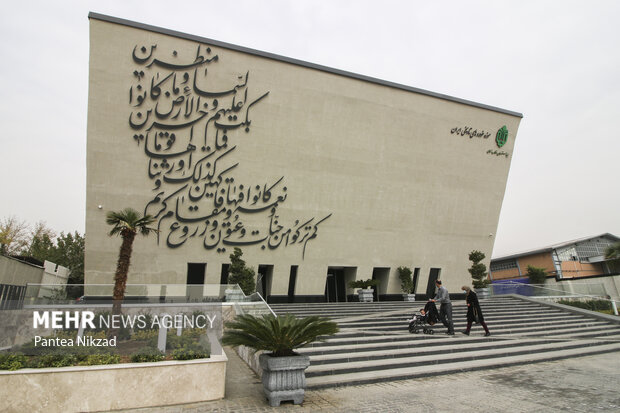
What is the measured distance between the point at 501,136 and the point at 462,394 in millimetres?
25129

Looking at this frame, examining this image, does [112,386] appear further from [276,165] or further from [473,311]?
[276,165]

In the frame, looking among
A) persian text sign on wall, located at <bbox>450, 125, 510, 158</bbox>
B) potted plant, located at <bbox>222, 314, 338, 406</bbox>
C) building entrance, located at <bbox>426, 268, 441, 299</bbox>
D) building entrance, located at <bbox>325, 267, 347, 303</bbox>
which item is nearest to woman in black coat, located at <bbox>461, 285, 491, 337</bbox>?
potted plant, located at <bbox>222, 314, 338, 406</bbox>

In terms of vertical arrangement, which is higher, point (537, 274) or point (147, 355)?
point (537, 274)

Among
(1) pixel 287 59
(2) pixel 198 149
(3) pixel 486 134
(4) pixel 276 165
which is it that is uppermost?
(1) pixel 287 59

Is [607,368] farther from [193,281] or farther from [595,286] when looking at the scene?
[193,281]

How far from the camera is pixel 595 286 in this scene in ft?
69.4

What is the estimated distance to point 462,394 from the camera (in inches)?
263

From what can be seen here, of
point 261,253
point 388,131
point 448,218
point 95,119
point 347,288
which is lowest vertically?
point 347,288


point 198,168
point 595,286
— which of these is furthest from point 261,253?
point 595,286

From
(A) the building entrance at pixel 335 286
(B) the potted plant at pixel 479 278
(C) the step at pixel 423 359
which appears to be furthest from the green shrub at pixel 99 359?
(B) the potted plant at pixel 479 278

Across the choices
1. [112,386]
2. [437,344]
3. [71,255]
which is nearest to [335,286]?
[437,344]

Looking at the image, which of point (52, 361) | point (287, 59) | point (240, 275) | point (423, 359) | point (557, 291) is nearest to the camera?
point (52, 361)

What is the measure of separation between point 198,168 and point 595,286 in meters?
24.1

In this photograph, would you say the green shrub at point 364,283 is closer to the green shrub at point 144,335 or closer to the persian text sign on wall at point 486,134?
the persian text sign on wall at point 486,134
